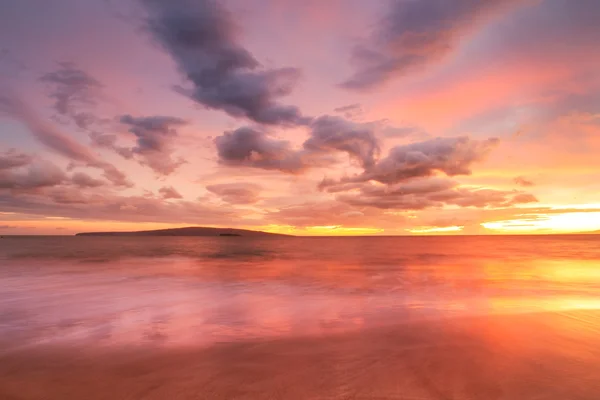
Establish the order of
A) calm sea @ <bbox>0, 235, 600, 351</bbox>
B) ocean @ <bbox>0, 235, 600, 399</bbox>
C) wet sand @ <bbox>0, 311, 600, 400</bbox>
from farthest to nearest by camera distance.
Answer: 1. calm sea @ <bbox>0, 235, 600, 351</bbox>
2. ocean @ <bbox>0, 235, 600, 399</bbox>
3. wet sand @ <bbox>0, 311, 600, 400</bbox>

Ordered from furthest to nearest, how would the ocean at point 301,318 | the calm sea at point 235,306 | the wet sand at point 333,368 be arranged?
the calm sea at point 235,306 < the ocean at point 301,318 < the wet sand at point 333,368

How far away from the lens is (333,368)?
722 cm

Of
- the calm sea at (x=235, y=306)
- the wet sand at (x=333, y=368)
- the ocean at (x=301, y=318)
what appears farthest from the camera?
the calm sea at (x=235, y=306)

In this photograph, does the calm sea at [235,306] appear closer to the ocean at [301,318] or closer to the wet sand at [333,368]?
the ocean at [301,318]

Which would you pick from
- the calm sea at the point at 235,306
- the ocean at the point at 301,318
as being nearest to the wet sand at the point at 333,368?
the ocean at the point at 301,318

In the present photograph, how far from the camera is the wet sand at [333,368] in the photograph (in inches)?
244

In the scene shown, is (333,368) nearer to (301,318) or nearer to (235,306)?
(301,318)

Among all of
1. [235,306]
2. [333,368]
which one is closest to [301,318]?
[235,306]

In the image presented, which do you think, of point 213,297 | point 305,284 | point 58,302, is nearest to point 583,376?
point 213,297

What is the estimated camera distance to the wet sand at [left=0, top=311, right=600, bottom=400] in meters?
6.19

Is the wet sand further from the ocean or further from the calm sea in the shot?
the calm sea

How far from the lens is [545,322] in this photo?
1139 cm

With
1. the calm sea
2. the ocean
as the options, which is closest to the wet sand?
the ocean

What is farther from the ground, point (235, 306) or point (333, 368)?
point (333, 368)
